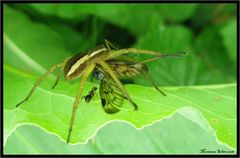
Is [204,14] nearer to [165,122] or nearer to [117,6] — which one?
[117,6]

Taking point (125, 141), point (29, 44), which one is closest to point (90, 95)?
point (125, 141)

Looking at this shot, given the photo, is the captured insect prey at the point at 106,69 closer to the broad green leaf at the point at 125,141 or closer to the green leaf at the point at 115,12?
the broad green leaf at the point at 125,141

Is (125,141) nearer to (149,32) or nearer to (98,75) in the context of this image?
(98,75)

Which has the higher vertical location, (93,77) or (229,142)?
(93,77)

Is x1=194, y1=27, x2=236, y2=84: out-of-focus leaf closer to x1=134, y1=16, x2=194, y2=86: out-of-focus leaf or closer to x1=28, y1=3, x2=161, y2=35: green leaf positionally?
x1=134, y1=16, x2=194, y2=86: out-of-focus leaf

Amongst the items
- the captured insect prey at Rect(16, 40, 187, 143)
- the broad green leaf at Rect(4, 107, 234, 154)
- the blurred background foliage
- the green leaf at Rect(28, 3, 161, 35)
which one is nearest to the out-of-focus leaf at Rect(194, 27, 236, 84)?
the blurred background foliage

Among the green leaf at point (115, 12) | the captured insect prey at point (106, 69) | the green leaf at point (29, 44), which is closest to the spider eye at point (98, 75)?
the captured insect prey at point (106, 69)

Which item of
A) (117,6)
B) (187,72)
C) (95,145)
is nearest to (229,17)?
(187,72)
